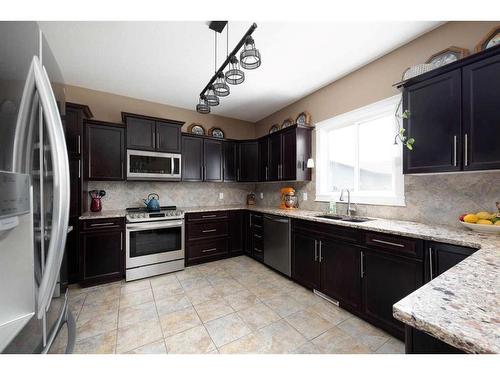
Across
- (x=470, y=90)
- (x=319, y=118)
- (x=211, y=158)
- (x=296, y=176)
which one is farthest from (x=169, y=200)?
(x=470, y=90)

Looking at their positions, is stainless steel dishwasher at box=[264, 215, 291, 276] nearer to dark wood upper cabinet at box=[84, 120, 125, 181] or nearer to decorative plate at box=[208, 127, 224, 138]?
decorative plate at box=[208, 127, 224, 138]

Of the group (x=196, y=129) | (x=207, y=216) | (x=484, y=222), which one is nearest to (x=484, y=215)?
(x=484, y=222)

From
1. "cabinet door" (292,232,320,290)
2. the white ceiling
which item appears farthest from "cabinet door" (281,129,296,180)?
"cabinet door" (292,232,320,290)

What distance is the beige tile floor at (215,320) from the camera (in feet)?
5.28

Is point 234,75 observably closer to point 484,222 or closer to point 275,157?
point 275,157

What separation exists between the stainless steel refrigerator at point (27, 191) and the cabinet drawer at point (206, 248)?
A: 2596 millimetres

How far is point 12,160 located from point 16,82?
21 cm

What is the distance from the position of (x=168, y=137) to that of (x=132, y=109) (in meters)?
0.83

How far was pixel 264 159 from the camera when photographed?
381cm

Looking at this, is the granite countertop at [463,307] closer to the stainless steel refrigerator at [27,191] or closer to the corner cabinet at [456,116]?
the corner cabinet at [456,116]

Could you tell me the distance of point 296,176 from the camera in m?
3.17

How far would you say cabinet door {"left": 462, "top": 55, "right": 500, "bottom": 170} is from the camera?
136 cm

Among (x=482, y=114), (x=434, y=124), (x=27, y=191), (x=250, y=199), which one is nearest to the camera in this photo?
(x=27, y=191)

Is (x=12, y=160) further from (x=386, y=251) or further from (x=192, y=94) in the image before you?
(x=192, y=94)
